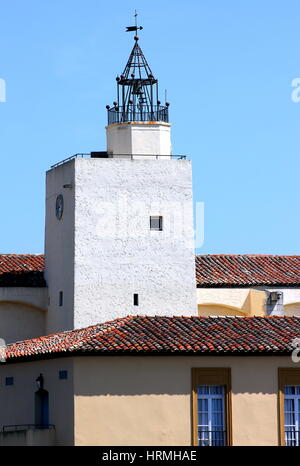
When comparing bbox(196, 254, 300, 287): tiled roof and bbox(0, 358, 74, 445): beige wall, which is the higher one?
bbox(196, 254, 300, 287): tiled roof

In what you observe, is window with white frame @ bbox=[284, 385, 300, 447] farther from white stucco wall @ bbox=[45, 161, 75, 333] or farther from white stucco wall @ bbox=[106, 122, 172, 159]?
white stucco wall @ bbox=[106, 122, 172, 159]

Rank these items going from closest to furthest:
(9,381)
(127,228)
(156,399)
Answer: (156,399) < (9,381) < (127,228)

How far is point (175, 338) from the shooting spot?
48.4 meters

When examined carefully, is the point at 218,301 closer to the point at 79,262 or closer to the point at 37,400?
the point at 79,262

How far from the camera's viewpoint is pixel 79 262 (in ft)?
205

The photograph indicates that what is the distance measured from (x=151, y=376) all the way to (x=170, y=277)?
54.8 ft

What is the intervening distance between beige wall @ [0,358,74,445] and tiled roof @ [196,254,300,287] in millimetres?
16057

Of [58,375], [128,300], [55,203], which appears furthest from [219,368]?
[55,203]

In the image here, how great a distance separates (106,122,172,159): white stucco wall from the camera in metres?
64.5

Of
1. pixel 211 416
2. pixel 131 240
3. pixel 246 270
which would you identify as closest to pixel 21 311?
pixel 131 240

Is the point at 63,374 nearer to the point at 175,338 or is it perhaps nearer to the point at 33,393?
the point at 33,393

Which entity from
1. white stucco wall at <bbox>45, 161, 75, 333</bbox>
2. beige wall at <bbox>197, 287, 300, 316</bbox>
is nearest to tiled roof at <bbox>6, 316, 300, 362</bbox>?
white stucco wall at <bbox>45, 161, 75, 333</bbox>

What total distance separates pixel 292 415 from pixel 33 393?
8467 mm

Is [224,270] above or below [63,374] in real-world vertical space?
above
